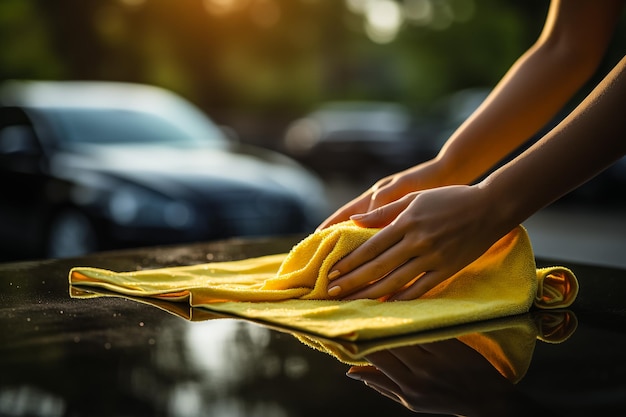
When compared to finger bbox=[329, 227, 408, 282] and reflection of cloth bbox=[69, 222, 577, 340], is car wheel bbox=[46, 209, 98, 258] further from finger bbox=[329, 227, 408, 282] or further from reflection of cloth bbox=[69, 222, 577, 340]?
finger bbox=[329, 227, 408, 282]

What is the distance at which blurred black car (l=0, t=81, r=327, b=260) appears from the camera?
5621 mm

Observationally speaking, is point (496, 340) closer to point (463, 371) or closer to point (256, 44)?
point (463, 371)

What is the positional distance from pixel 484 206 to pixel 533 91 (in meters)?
0.63

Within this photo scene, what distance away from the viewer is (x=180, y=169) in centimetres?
592

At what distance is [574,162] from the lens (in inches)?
52.2

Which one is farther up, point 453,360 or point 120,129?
point 120,129

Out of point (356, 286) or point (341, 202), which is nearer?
point (356, 286)

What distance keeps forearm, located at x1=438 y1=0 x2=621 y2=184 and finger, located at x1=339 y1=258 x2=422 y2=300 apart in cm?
54

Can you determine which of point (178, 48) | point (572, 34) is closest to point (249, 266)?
point (572, 34)

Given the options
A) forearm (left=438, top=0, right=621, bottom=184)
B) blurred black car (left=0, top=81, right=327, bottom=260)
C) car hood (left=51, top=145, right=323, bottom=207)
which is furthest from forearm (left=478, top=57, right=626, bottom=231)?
car hood (left=51, top=145, right=323, bottom=207)

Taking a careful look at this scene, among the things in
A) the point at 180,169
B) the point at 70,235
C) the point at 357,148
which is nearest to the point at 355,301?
the point at 180,169

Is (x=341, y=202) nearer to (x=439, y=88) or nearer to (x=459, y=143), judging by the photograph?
(x=459, y=143)

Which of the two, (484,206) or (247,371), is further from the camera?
(484,206)

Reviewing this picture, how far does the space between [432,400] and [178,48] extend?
31.2m
